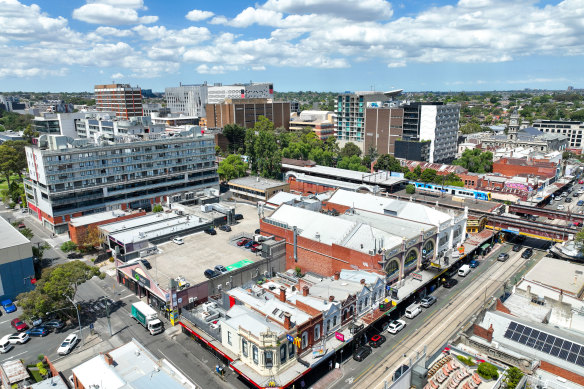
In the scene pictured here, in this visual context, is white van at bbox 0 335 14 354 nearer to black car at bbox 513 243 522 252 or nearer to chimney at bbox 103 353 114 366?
chimney at bbox 103 353 114 366

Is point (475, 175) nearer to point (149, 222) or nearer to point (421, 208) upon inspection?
point (421, 208)

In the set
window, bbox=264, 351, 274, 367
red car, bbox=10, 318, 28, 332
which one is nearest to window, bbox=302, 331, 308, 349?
window, bbox=264, 351, 274, 367

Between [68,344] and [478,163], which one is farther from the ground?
[478,163]

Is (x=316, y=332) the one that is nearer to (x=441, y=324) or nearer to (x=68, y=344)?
(x=441, y=324)

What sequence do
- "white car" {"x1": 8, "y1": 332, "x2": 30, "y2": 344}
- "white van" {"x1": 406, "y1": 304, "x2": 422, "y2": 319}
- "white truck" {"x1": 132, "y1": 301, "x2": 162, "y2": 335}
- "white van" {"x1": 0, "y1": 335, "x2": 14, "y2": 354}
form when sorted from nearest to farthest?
"white van" {"x1": 0, "y1": 335, "x2": 14, "y2": 354}, "white car" {"x1": 8, "y1": 332, "x2": 30, "y2": 344}, "white truck" {"x1": 132, "y1": 301, "x2": 162, "y2": 335}, "white van" {"x1": 406, "y1": 304, "x2": 422, "y2": 319}

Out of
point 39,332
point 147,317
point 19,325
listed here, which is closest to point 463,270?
point 147,317
